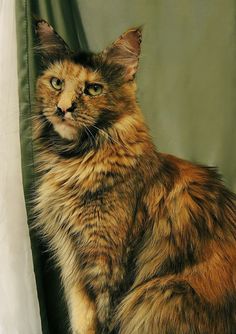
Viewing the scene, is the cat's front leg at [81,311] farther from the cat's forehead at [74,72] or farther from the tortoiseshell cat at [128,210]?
the cat's forehead at [74,72]

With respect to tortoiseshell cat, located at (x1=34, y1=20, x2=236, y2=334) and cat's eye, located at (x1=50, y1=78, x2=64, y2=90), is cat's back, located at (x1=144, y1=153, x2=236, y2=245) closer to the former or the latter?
tortoiseshell cat, located at (x1=34, y1=20, x2=236, y2=334)

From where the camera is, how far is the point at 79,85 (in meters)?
1.13

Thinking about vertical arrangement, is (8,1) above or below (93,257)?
above

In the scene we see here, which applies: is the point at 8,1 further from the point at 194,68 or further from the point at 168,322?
the point at 168,322

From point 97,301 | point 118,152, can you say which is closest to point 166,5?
point 118,152

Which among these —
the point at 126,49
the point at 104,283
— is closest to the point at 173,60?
the point at 126,49

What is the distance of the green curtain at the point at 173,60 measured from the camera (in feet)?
3.69

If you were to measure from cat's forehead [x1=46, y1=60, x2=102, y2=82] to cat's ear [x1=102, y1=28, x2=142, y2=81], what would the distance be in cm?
6

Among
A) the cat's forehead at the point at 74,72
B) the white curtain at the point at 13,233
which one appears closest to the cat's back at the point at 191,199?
the cat's forehead at the point at 74,72

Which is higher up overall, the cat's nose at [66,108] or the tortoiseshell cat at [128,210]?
the cat's nose at [66,108]

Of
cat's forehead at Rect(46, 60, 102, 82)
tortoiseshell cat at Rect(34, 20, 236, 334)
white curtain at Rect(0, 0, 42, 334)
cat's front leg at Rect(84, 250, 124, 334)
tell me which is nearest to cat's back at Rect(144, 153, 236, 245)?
tortoiseshell cat at Rect(34, 20, 236, 334)

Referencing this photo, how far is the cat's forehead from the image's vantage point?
1138 millimetres

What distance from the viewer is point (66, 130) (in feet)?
3.79

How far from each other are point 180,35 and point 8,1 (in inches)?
19.2
